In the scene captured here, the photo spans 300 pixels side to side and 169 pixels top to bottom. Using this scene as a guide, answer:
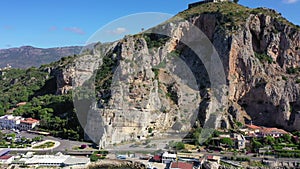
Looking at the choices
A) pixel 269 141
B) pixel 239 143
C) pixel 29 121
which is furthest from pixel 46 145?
pixel 269 141

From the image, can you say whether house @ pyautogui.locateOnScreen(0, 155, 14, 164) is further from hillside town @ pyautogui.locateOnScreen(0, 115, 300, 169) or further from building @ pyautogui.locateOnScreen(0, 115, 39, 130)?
building @ pyautogui.locateOnScreen(0, 115, 39, 130)

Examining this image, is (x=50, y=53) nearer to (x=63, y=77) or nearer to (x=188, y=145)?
(x=63, y=77)

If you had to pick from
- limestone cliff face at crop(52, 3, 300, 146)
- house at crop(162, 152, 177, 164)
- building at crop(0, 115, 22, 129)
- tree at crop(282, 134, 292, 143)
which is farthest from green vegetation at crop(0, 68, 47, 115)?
tree at crop(282, 134, 292, 143)

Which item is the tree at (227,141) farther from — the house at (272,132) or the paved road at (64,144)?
the paved road at (64,144)

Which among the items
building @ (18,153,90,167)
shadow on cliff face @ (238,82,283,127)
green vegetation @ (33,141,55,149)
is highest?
shadow on cliff face @ (238,82,283,127)

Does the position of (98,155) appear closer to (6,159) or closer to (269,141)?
(6,159)
